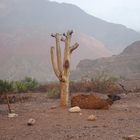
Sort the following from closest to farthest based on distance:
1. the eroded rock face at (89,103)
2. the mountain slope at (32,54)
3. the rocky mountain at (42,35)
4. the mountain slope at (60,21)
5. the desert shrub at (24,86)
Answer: the eroded rock face at (89,103) < the desert shrub at (24,86) < the mountain slope at (32,54) < the rocky mountain at (42,35) < the mountain slope at (60,21)

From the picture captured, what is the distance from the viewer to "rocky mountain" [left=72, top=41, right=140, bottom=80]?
5550cm

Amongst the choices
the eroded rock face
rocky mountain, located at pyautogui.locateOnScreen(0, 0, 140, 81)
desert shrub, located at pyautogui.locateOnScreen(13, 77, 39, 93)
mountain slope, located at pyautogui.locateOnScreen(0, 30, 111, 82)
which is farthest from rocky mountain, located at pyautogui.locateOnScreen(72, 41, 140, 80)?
the eroded rock face

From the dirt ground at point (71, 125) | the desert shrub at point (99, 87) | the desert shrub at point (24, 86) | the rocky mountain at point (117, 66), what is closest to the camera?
the dirt ground at point (71, 125)

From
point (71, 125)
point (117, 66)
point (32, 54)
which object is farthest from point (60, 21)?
point (71, 125)

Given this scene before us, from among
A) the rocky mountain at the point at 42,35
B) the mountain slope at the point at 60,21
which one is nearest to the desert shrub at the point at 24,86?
the rocky mountain at the point at 42,35

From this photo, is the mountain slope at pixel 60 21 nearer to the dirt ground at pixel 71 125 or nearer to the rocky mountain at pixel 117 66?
the rocky mountain at pixel 117 66

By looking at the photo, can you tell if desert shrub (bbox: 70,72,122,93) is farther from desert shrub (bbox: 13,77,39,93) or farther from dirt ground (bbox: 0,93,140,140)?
dirt ground (bbox: 0,93,140,140)

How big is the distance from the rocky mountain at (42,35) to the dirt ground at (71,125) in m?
56.3

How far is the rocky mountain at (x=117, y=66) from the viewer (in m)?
55.5

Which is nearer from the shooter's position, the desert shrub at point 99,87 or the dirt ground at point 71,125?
the dirt ground at point 71,125

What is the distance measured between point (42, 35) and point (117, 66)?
36.5 m

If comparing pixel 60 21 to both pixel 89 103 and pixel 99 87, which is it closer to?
pixel 99 87

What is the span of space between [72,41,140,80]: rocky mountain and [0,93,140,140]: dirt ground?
38.3 meters

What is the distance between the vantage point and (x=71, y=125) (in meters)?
11.4
